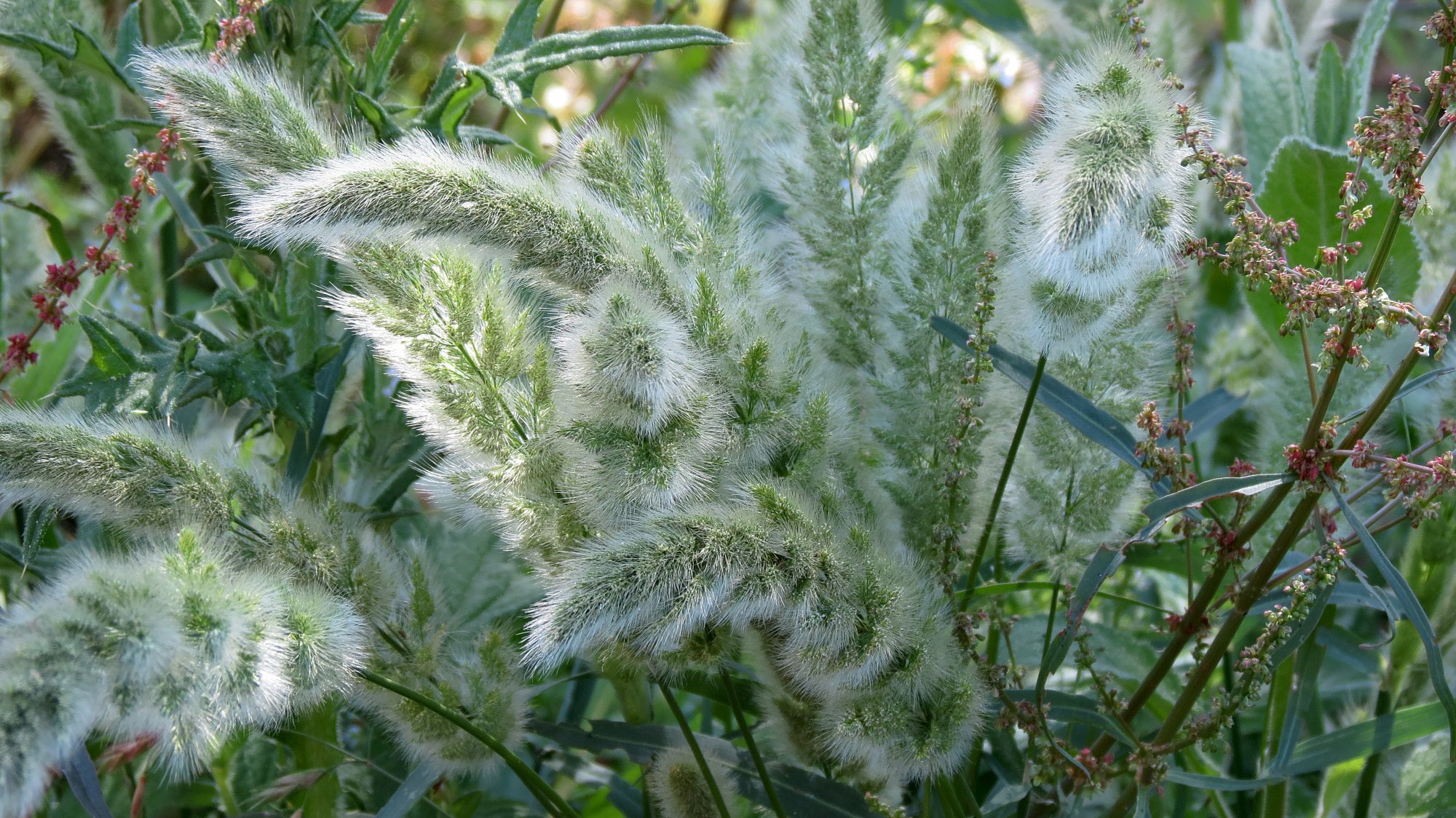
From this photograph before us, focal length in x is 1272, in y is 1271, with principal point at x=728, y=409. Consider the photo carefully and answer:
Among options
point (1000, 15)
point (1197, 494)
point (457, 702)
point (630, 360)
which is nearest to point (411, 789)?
point (457, 702)

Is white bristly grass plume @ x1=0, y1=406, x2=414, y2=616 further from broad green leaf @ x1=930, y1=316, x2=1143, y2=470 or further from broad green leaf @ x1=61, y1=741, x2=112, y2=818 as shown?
broad green leaf @ x1=930, y1=316, x2=1143, y2=470

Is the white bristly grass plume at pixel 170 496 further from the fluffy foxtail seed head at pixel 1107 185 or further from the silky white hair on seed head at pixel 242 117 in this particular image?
the fluffy foxtail seed head at pixel 1107 185

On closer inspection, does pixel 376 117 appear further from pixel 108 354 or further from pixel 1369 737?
pixel 1369 737

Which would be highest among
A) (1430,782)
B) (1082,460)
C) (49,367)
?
(1082,460)

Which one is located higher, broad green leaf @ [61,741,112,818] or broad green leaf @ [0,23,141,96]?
broad green leaf @ [0,23,141,96]

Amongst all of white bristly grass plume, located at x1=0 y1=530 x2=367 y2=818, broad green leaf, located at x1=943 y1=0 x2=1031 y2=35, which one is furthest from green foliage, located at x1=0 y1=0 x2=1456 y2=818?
broad green leaf, located at x1=943 y1=0 x2=1031 y2=35

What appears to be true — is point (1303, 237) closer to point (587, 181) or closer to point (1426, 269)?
point (1426, 269)

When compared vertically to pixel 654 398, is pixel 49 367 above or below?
below
